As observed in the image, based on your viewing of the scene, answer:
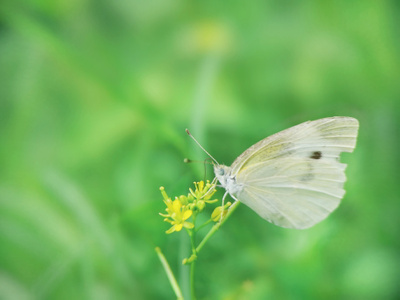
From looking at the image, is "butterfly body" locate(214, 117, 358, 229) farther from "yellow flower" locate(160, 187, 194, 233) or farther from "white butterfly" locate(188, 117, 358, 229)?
"yellow flower" locate(160, 187, 194, 233)

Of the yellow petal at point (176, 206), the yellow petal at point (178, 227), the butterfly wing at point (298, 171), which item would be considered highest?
the yellow petal at point (176, 206)

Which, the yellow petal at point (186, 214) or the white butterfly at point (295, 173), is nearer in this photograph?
the yellow petal at point (186, 214)

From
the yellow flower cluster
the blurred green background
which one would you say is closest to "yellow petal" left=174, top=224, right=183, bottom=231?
the yellow flower cluster

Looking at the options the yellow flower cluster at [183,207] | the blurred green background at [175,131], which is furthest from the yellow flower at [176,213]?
the blurred green background at [175,131]

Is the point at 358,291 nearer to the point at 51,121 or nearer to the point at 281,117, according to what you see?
the point at 281,117

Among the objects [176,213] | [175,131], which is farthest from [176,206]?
[175,131]

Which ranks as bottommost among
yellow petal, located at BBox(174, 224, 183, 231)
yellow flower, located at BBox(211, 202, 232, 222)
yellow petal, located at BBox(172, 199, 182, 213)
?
yellow flower, located at BBox(211, 202, 232, 222)

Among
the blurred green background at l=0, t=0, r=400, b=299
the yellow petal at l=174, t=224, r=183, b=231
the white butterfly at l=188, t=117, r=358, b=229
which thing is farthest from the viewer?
the blurred green background at l=0, t=0, r=400, b=299

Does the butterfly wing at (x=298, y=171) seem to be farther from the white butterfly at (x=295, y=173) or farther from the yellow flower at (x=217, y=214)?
the yellow flower at (x=217, y=214)

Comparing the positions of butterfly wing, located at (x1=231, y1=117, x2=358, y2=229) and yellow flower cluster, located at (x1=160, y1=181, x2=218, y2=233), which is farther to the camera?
butterfly wing, located at (x1=231, y1=117, x2=358, y2=229)
